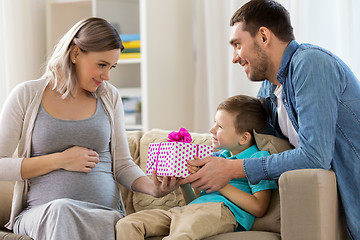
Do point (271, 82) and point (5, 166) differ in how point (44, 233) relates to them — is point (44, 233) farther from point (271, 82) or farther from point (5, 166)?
point (271, 82)

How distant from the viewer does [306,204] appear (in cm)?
163

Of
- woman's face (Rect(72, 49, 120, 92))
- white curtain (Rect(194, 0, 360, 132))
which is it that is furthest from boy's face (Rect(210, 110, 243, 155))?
white curtain (Rect(194, 0, 360, 132))

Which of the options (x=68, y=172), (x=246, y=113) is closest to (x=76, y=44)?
(x=68, y=172)

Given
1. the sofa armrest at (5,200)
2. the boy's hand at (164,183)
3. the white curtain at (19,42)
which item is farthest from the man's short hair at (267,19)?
the white curtain at (19,42)

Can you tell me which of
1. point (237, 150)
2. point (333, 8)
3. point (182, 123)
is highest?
point (333, 8)

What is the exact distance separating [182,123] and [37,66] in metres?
1.25

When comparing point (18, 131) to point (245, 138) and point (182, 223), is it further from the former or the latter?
point (245, 138)

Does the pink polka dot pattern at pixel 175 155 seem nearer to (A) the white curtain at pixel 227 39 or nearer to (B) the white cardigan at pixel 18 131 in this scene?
(B) the white cardigan at pixel 18 131

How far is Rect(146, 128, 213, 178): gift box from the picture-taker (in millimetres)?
1800

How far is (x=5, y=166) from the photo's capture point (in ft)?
6.40

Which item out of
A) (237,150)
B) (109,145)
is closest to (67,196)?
(109,145)

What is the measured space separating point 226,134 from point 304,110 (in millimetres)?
369

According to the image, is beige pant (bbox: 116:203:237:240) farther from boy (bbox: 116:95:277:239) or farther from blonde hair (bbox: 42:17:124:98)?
blonde hair (bbox: 42:17:124:98)

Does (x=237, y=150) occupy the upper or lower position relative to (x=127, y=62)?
lower
